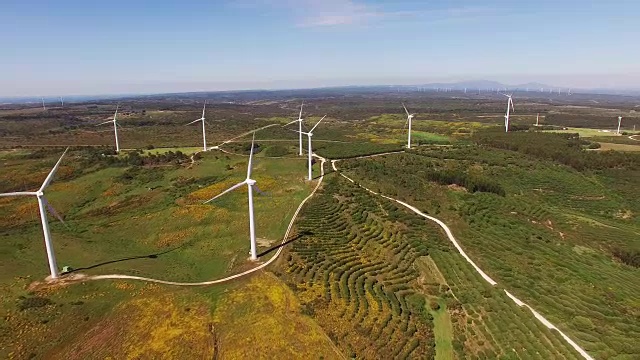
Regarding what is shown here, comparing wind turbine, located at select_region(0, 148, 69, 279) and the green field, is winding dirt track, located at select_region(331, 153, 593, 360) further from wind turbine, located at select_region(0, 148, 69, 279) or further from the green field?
wind turbine, located at select_region(0, 148, 69, 279)

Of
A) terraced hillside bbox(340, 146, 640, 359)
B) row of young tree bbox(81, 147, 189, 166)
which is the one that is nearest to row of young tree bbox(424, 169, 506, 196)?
terraced hillside bbox(340, 146, 640, 359)

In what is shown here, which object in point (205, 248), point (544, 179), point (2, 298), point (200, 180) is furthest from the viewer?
point (544, 179)

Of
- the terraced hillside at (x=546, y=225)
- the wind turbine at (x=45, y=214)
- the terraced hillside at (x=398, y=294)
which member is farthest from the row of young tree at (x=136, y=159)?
the wind turbine at (x=45, y=214)

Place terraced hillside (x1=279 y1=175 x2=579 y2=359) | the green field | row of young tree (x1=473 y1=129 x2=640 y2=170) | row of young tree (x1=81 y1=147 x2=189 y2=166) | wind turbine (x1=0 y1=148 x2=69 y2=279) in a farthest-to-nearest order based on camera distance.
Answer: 1. row of young tree (x1=473 y1=129 x2=640 y2=170)
2. row of young tree (x1=81 y1=147 x2=189 y2=166)
3. wind turbine (x1=0 y1=148 x2=69 y2=279)
4. the green field
5. terraced hillside (x1=279 y1=175 x2=579 y2=359)

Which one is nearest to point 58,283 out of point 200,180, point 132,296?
point 132,296

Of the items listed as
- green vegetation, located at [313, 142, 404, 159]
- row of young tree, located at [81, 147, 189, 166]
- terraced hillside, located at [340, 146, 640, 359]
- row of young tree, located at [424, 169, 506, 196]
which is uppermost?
green vegetation, located at [313, 142, 404, 159]

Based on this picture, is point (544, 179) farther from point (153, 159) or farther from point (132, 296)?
point (153, 159)
